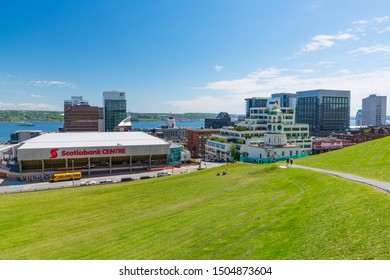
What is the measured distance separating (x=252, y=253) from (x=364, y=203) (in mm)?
10735

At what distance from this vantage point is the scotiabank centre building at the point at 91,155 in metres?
80.6

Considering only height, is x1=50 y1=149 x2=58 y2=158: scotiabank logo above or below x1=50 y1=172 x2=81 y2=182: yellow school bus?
above

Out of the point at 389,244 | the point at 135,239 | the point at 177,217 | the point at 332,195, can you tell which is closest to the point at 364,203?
the point at 332,195

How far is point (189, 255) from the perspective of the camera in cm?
2012

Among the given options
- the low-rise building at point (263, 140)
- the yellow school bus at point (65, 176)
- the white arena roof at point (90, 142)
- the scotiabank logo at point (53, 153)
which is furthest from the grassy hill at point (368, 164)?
the scotiabank logo at point (53, 153)

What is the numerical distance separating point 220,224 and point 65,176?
204 ft

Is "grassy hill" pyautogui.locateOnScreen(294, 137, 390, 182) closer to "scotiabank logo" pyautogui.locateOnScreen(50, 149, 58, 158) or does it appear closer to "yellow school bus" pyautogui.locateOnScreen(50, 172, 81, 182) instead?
"yellow school bus" pyautogui.locateOnScreen(50, 172, 81, 182)

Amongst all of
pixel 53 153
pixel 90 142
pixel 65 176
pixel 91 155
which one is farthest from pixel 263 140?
pixel 53 153

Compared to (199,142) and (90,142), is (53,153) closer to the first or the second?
(90,142)

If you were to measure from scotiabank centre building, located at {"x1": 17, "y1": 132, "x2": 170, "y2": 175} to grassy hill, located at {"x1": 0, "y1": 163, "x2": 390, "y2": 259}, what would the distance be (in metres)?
40.3

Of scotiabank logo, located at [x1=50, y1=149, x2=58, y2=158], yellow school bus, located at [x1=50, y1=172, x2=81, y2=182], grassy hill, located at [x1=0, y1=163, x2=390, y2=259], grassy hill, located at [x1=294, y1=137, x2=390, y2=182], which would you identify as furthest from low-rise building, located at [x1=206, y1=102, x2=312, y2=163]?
scotiabank logo, located at [x1=50, y1=149, x2=58, y2=158]

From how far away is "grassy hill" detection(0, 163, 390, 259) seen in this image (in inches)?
728

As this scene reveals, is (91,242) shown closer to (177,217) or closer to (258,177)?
(177,217)

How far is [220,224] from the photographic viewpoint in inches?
1001
